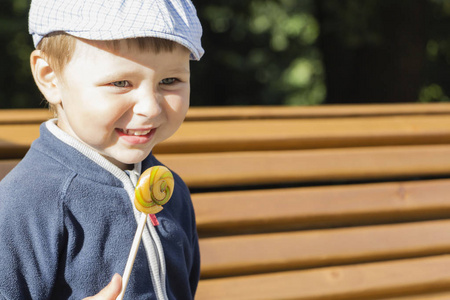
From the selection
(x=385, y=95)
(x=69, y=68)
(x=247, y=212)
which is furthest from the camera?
(x=385, y=95)

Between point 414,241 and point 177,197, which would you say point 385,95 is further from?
point 177,197

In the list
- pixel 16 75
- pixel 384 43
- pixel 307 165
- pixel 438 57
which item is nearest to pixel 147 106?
pixel 307 165

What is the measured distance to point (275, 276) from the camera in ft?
7.72

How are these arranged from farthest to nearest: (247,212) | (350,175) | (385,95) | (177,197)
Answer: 1. (385,95)
2. (350,175)
3. (247,212)
4. (177,197)

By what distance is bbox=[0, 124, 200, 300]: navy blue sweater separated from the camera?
137cm

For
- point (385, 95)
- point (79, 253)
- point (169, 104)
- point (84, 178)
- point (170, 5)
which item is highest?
point (170, 5)

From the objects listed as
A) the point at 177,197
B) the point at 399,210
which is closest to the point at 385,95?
the point at 399,210

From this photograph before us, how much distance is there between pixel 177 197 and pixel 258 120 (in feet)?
2.95

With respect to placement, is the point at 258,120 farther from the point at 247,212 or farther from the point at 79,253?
the point at 79,253

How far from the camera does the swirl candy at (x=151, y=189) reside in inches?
53.4

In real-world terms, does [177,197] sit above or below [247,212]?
above

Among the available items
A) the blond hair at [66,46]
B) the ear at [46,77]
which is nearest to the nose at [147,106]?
the blond hair at [66,46]

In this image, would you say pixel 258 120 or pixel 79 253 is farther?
pixel 258 120

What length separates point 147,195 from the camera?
136 centimetres
